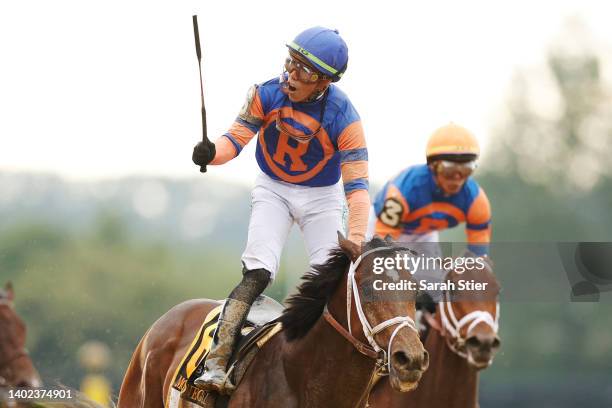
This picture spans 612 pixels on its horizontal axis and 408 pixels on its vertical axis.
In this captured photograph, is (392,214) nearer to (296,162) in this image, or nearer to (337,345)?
(296,162)

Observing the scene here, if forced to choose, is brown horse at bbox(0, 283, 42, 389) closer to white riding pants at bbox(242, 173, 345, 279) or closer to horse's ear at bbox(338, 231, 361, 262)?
white riding pants at bbox(242, 173, 345, 279)

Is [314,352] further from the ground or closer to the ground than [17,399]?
further from the ground

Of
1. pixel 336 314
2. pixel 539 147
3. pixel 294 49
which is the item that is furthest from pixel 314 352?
pixel 539 147

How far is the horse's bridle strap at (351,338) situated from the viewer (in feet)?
16.9

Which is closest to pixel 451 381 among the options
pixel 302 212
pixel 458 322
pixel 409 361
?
pixel 458 322

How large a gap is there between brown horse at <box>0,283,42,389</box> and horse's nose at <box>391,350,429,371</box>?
15.9 feet

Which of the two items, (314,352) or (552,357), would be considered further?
(552,357)

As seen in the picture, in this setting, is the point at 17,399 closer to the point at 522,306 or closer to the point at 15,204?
the point at 15,204

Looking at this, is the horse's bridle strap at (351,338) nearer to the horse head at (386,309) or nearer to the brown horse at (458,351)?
the horse head at (386,309)

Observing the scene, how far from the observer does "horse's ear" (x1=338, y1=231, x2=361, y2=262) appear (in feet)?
17.4

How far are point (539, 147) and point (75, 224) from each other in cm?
1472

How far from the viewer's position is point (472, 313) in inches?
274

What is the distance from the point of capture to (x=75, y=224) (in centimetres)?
2506

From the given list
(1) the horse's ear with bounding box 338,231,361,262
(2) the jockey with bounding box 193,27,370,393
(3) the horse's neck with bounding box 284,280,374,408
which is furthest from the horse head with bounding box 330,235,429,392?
(2) the jockey with bounding box 193,27,370,393
